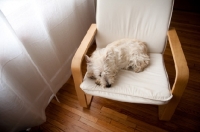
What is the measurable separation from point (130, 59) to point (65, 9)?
0.86m

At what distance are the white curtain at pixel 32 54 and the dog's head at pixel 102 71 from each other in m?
0.50

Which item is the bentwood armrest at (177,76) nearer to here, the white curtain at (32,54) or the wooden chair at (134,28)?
the wooden chair at (134,28)

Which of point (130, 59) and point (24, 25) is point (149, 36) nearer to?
point (130, 59)

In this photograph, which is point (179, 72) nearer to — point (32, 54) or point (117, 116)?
point (117, 116)

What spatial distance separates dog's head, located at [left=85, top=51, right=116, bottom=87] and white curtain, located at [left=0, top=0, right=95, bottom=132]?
0.50 meters

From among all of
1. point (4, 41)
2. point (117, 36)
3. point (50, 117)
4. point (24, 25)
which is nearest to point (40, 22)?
point (24, 25)

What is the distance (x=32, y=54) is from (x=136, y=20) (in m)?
1.00

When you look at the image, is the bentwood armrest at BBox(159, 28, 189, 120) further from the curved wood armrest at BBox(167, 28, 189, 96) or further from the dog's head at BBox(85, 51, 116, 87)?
the dog's head at BBox(85, 51, 116, 87)

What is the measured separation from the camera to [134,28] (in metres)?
1.38

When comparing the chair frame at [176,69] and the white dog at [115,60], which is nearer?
the chair frame at [176,69]

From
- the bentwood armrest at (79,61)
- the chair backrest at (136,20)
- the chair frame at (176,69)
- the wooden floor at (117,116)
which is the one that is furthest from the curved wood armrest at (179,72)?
the bentwood armrest at (79,61)

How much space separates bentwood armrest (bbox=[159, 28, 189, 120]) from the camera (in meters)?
0.98

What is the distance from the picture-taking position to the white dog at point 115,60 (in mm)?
1117

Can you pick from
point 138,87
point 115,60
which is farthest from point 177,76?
point 115,60
